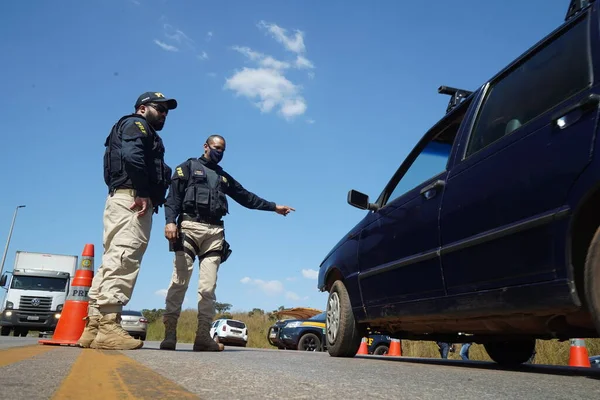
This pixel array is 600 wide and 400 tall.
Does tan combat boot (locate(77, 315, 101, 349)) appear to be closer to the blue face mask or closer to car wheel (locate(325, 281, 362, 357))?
the blue face mask

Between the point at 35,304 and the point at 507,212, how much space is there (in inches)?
738

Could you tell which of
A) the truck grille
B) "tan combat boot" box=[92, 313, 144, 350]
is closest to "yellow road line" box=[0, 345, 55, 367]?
"tan combat boot" box=[92, 313, 144, 350]

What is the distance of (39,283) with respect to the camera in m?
18.4

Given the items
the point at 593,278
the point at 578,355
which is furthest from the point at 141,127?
the point at 578,355

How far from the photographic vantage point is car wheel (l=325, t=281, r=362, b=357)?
4.84m

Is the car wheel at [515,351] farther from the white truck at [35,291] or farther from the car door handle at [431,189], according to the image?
the white truck at [35,291]

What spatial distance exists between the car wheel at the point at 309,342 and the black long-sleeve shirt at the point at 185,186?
9.05 meters

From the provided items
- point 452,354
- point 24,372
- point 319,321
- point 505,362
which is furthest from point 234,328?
point 24,372

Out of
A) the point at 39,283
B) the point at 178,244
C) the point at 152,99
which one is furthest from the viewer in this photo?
the point at 39,283

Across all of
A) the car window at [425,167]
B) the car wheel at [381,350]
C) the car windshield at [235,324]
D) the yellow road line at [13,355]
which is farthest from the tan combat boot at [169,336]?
the car windshield at [235,324]

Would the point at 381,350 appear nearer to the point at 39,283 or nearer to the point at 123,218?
the point at 123,218

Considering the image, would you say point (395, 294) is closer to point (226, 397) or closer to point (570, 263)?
point (570, 263)

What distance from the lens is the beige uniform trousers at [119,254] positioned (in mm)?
4328

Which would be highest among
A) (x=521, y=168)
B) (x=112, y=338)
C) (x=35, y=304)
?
(x=521, y=168)
